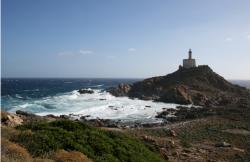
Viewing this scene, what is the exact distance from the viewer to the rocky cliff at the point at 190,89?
75.2 metres

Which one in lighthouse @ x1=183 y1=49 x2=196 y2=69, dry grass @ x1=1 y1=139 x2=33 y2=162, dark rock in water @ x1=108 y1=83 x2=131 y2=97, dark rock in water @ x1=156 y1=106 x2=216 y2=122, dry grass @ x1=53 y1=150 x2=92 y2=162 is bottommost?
dark rock in water @ x1=156 y1=106 x2=216 y2=122

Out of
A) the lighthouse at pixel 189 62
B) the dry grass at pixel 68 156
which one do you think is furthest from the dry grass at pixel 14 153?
the lighthouse at pixel 189 62

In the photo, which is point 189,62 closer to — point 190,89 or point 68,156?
point 190,89

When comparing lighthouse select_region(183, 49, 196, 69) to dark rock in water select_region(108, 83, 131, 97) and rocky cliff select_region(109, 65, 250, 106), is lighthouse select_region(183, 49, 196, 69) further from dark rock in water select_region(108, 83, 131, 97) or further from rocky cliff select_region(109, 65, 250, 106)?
dark rock in water select_region(108, 83, 131, 97)

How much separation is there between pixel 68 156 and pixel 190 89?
7408 centimetres

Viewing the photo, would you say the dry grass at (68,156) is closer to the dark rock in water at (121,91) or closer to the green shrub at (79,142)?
the green shrub at (79,142)

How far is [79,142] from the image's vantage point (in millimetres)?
15109

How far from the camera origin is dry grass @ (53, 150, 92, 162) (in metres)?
12.2

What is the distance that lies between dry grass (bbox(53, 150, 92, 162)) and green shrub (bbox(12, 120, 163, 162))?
1.60ft

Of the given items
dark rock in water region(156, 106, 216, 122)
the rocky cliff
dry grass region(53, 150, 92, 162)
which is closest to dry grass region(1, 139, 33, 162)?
dry grass region(53, 150, 92, 162)

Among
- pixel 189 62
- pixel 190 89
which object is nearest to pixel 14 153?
pixel 190 89

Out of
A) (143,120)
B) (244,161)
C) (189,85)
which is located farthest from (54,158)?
(189,85)

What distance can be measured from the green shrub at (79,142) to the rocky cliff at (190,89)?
185 feet

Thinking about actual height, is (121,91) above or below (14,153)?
below
